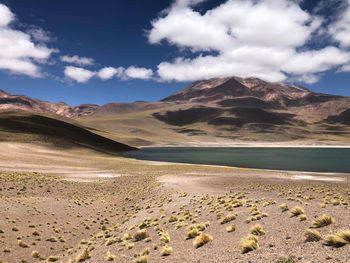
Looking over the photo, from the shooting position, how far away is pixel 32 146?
8788 cm

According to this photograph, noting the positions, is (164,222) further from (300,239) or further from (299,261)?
(299,261)

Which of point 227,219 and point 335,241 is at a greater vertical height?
point 335,241

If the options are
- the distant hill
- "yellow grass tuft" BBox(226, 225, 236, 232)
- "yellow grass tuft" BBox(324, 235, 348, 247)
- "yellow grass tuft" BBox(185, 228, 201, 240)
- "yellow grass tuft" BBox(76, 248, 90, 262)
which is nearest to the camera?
"yellow grass tuft" BBox(324, 235, 348, 247)

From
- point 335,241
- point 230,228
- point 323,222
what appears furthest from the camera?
point 230,228

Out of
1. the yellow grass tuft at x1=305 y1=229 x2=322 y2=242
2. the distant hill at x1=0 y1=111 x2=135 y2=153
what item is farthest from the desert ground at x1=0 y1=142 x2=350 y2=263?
the distant hill at x1=0 y1=111 x2=135 y2=153

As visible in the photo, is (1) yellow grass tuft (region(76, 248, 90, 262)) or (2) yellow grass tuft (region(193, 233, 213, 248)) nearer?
(2) yellow grass tuft (region(193, 233, 213, 248))

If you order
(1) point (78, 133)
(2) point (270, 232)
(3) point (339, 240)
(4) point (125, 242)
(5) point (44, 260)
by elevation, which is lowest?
(5) point (44, 260)

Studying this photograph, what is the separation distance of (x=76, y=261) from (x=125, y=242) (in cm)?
296

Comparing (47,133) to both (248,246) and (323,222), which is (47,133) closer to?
(248,246)

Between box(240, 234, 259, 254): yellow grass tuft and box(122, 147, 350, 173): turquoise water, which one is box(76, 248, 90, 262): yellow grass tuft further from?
box(122, 147, 350, 173): turquoise water

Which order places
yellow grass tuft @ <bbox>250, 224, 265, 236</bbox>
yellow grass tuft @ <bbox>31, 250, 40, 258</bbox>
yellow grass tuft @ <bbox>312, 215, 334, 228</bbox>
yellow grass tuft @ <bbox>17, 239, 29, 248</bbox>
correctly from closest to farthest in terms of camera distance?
yellow grass tuft @ <bbox>312, 215, 334, 228</bbox>, yellow grass tuft @ <bbox>250, 224, 265, 236</bbox>, yellow grass tuft @ <bbox>31, 250, 40, 258</bbox>, yellow grass tuft @ <bbox>17, 239, 29, 248</bbox>

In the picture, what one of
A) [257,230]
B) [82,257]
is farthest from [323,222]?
[82,257]

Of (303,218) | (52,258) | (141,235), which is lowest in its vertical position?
(52,258)

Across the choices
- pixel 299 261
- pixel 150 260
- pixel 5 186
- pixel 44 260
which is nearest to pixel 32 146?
pixel 5 186
